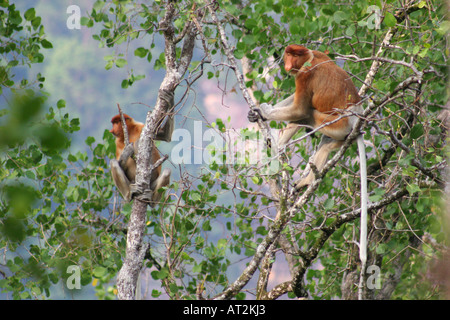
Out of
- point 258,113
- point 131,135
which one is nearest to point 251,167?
point 258,113

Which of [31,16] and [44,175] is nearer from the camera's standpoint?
[31,16]

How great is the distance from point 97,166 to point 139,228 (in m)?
1.09

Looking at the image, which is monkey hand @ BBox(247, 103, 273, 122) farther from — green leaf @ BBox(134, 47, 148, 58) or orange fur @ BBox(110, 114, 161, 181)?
orange fur @ BBox(110, 114, 161, 181)

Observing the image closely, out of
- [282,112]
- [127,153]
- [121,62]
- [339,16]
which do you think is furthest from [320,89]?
[127,153]

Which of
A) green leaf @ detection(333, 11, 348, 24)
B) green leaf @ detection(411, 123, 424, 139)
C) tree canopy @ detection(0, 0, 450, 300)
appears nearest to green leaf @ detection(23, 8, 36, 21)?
tree canopy @ detection(0, 0, 450, 300)

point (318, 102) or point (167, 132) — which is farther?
point (167, 132)

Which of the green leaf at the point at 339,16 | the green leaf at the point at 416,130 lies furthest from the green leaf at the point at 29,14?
the green leaf at the point at 416,130

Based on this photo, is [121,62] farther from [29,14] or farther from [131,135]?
[131,135]

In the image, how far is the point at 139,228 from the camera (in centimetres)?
297

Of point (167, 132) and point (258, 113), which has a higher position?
point (167, 132)

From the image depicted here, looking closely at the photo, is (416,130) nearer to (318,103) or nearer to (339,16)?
(318,103)
